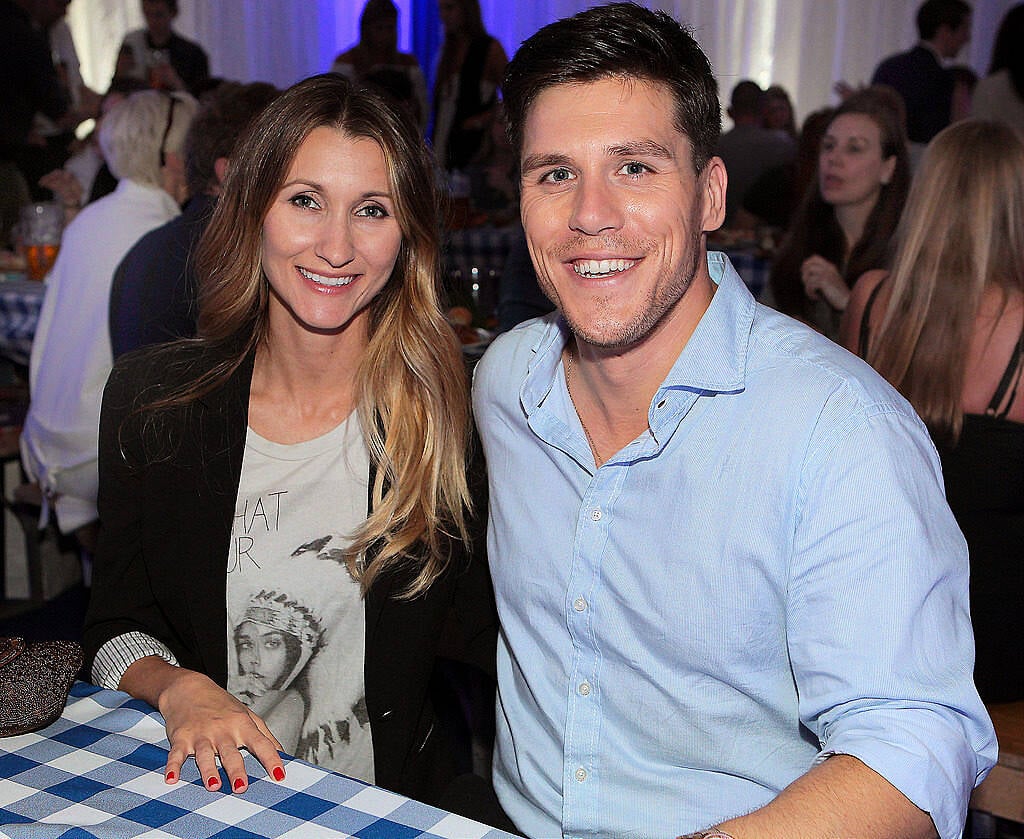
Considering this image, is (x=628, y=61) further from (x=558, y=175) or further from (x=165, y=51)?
(x=165, y=51)

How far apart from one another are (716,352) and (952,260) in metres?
1.23

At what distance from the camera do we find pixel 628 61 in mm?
1307

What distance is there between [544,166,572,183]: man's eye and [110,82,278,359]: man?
1452 mm

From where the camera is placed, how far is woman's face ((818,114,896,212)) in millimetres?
3611

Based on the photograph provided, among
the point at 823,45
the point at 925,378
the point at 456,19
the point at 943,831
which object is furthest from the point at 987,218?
the point at 823,45

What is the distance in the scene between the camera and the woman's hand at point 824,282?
3.48 metres

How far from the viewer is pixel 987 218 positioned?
7.47ft

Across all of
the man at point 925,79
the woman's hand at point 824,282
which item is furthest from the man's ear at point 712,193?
the man at point 925,79

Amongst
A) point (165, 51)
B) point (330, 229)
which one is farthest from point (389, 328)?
point (165, 51)

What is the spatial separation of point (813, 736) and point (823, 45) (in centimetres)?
832

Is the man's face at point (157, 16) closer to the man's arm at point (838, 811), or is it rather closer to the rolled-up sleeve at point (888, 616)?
the rolled-up sleeve at point (888, 616)

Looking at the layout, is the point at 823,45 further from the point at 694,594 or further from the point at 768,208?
the point at 694,594

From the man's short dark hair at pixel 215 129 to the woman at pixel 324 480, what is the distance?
1.09 meters

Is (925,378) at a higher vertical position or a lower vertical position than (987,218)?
lower
